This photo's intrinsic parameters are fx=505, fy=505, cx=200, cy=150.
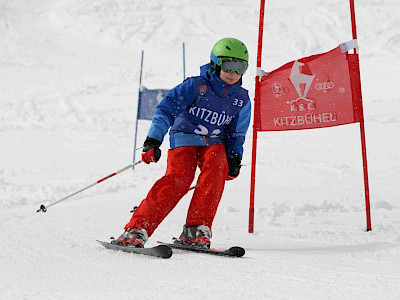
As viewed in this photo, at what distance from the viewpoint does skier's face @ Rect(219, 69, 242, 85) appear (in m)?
3.45

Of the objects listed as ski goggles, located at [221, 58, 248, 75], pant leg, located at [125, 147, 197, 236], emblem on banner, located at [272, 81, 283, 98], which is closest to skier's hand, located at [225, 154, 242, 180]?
pant leg, located at [125, 147, 197, 236]

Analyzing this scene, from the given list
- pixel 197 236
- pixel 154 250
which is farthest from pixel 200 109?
pixel 154 250

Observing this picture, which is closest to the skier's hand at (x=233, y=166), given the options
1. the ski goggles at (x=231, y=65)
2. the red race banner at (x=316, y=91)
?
the ski goggles at (x=231, y=65)

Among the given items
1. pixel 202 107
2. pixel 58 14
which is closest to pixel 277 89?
pixel 202 107

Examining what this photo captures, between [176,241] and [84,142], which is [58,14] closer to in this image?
[84,142]

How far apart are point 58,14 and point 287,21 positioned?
1602 cm

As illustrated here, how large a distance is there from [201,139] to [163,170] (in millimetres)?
6285

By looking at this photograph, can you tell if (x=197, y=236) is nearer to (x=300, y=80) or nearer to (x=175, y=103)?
(x=175, y=103)

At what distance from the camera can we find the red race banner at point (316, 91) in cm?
411

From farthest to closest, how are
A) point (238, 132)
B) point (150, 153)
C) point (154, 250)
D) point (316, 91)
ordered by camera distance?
point (316, 91) → point (238, 132) → point (150, 153) → point (154, 250)

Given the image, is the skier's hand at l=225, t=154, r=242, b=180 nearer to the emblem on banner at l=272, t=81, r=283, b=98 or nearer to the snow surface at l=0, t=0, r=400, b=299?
the snow surface at l=0, t=0, r=400, b=299

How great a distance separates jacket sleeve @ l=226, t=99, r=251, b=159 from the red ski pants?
0.66 ft

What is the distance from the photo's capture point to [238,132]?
12.1 ft

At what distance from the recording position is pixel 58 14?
3503cm
